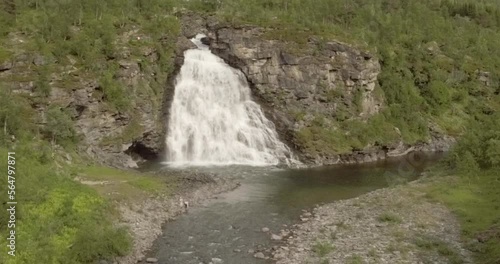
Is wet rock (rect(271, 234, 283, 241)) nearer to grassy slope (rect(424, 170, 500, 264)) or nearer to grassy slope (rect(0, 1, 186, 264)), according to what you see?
grassy slope (rect(0, 1, 186, 264))

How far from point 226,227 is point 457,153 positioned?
3078 centimetres

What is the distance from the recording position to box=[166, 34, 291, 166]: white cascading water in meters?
64.4

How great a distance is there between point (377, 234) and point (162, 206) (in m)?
17.1

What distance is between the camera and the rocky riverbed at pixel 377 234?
95.1ft

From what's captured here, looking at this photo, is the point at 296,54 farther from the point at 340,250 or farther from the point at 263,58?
the point at 340,250

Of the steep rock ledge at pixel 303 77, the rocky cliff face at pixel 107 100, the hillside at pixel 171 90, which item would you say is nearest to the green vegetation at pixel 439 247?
the hillside at pixel 171 90

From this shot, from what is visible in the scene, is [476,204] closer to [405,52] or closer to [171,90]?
[171,90]

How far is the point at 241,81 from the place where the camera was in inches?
2876

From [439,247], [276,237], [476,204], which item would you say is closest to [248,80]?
[476,204]

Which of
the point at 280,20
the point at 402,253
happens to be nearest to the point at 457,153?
the point at 402,253

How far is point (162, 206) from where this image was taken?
39.4 metres

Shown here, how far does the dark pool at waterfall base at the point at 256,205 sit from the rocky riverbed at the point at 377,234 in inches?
85.1

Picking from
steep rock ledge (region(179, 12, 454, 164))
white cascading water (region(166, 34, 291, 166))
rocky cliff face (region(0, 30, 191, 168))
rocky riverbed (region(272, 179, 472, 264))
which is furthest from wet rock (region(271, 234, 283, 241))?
steep rock ledge (region(179, 12, 454, 164))

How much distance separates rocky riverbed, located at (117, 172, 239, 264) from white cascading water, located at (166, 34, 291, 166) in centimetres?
1250
